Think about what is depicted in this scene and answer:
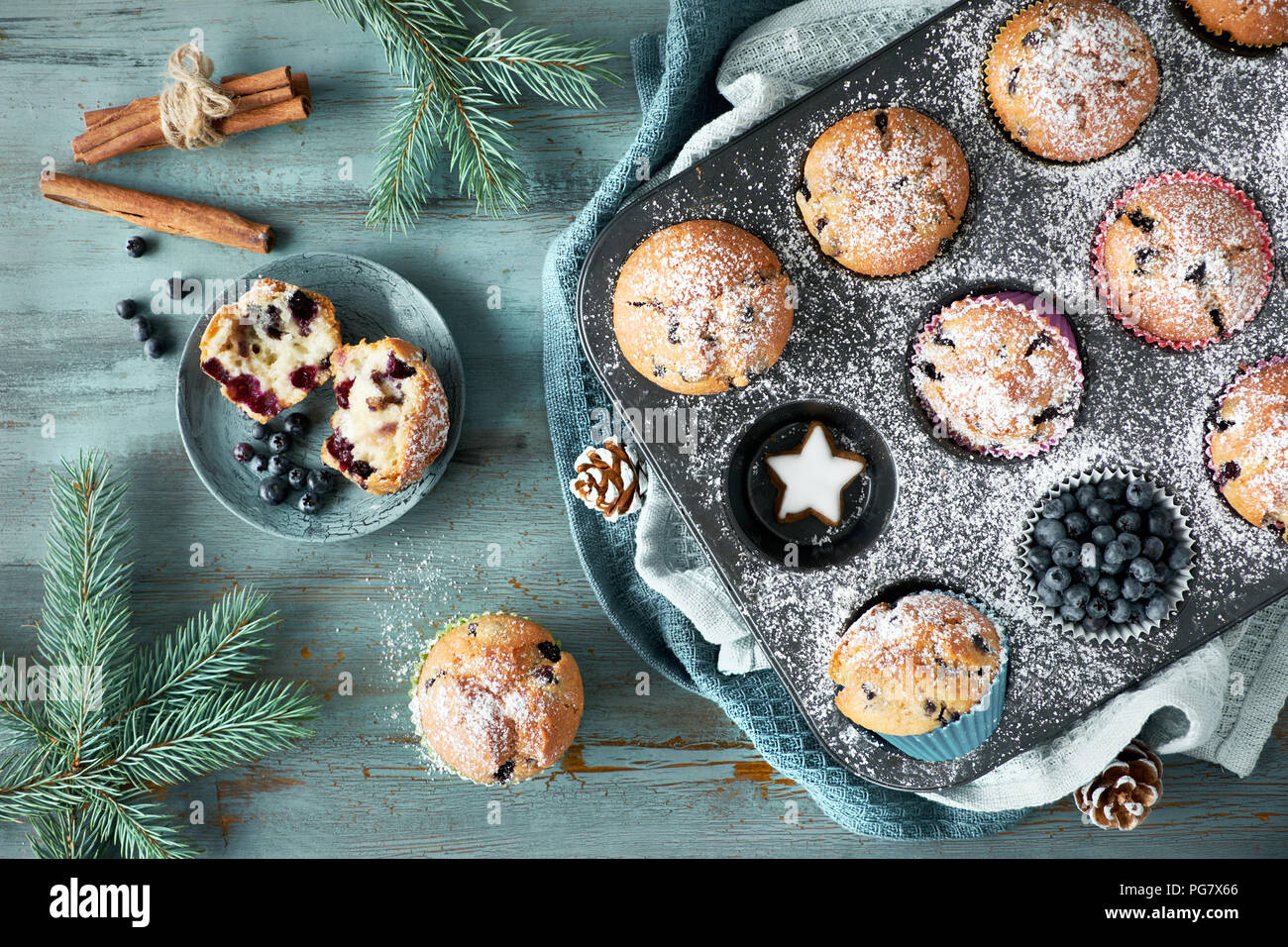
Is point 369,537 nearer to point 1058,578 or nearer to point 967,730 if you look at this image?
point 967,730

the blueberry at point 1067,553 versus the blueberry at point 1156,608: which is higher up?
the blueberry at point 1067,553

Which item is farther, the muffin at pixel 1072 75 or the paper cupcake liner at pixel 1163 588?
the paper cupcake liner at pixel 1163 588

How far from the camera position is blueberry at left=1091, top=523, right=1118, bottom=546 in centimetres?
171

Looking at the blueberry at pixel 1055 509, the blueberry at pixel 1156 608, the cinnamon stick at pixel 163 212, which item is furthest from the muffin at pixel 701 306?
the cinnamon stick at pixel 163 212

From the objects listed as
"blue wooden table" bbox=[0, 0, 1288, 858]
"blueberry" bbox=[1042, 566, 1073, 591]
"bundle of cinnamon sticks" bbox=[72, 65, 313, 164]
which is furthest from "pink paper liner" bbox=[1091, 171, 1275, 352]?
"bundle of cinnamon sticks" bbox=[72, 65, 313, 164]

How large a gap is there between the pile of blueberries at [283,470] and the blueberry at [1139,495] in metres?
1.79

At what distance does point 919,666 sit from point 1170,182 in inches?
44.0

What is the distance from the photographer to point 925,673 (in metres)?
1.67

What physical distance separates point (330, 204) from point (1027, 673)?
1990 millimetres

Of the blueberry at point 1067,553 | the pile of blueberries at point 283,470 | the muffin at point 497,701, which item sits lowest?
the muffin at point 497,701

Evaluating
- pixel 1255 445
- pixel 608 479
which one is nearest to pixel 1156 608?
pixel 1255 445

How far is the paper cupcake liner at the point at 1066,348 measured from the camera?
1.73 m

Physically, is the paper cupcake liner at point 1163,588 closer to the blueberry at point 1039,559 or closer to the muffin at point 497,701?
the blueberry at point 1039,559

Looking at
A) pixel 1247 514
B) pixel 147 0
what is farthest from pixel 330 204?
pixel 1247 514
